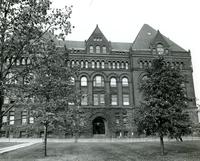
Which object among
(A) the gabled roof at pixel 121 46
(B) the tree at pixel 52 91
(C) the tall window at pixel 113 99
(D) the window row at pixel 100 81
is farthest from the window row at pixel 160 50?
(B) the tree at pixel 52 91

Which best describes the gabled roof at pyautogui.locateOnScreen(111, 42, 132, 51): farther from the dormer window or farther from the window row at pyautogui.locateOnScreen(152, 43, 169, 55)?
the dormer window

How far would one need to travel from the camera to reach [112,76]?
45000mm

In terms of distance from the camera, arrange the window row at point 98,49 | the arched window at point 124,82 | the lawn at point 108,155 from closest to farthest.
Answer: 1. the lawn at point 108,155
2. the arched window at point 124,82
3. the window row at point 98,49

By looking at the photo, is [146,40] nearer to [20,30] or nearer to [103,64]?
[103,64]

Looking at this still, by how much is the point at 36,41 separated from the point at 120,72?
3657 centimetres

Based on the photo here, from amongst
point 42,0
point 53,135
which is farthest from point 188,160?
point 53,135

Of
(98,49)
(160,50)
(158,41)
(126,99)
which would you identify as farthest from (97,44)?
(160,50)

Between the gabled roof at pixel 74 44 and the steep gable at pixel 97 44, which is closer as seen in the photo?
the steep gable at pixel 97 44

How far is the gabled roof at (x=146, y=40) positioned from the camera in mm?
47641

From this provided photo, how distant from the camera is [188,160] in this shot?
1423 centimetres

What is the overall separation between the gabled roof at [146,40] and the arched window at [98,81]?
9783 mm

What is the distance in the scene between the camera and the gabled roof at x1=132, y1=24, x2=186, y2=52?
47641 mm

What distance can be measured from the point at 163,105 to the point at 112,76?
29316 mm

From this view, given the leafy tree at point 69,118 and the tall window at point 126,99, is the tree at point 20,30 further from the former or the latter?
the tall window at point 126,99
